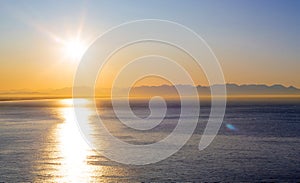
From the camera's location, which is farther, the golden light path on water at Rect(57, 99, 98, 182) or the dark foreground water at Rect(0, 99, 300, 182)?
the golden light path on water at Rect(57, 99, 98, 182)

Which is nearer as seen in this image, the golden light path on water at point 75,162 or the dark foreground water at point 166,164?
Result: the dark foreground water at point 166,164

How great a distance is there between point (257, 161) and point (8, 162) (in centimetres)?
3115

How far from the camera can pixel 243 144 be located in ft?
221

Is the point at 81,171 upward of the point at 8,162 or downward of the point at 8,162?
downward

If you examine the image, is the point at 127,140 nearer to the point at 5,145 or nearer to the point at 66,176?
the point at 5,145

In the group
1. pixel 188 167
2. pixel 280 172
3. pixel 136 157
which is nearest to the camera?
pixel 280 172

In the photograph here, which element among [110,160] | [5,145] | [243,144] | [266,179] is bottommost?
[266,179]

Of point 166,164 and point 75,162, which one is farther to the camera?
point 75,162

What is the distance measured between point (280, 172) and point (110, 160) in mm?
21139

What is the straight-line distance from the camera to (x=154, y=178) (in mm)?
40594

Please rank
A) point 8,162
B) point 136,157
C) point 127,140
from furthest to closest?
point 127,140, point 136,157, point 8,162

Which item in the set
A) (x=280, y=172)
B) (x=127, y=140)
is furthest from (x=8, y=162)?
(x=280, y=172)

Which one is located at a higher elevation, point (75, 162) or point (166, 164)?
point (75, 162)

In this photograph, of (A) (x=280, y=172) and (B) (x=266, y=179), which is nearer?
(B) (x=266, y=179)
